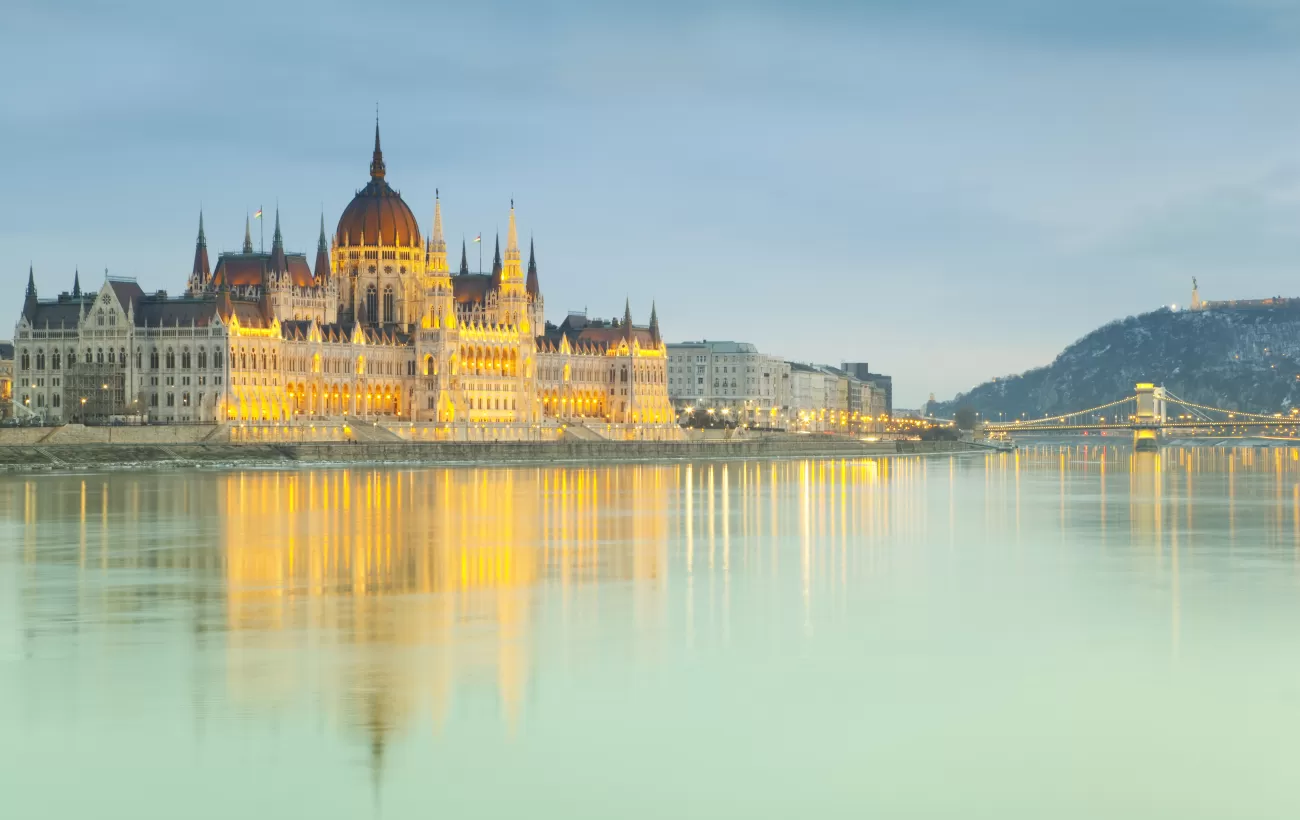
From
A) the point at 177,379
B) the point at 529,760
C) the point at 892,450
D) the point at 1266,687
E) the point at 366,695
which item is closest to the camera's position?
the point at 529,760

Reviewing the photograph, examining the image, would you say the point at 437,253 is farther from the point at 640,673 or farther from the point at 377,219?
the point at 640,673

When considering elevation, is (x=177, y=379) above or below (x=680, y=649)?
above

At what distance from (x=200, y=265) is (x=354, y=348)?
A: 58.1 ft

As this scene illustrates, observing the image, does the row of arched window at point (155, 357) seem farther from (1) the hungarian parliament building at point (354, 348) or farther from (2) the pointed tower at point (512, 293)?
(2) the pointed tower at point (512, 293)

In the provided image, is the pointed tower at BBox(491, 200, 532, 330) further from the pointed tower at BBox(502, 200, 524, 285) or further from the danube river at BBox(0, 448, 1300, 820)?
the danube river at BBox(0, 448, 1300, 820)

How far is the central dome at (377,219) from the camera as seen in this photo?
142 metres

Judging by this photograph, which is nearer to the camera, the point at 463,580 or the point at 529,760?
the point at 529,760

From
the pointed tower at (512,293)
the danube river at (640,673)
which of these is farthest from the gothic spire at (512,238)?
A: the danube river at (640,673)

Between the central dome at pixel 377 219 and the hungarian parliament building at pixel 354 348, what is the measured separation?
143 millimetres

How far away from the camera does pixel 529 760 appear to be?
16516 mm

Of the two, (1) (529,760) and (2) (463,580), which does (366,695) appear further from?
(2) (463,580)

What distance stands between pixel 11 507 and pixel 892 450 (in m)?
101

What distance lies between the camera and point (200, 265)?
138000 millimetres

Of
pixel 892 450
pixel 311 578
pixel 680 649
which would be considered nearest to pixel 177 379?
pixel 892 450
